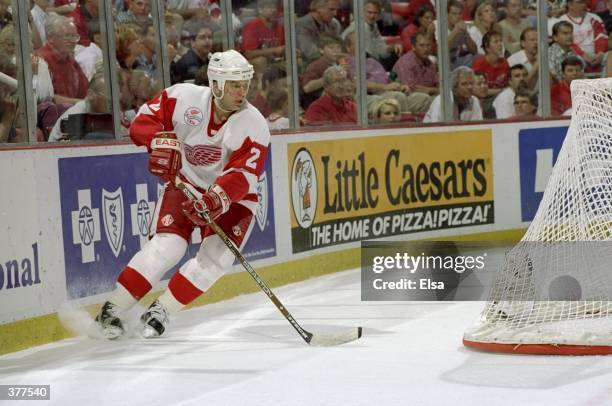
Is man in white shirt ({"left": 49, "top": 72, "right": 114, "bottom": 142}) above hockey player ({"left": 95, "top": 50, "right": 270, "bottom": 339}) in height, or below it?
above

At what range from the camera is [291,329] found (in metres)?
5.54

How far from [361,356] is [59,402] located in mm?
1253

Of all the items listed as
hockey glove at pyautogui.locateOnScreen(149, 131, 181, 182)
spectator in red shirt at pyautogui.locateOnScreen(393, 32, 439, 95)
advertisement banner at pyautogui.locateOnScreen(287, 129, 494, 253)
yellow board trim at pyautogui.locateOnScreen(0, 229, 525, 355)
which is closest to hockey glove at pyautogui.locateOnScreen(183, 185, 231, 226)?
hockey glove at pyautogui.locateOnScreen(149, 131, 181, 182)

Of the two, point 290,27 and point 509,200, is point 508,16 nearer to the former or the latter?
point 509,200

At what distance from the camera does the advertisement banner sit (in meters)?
7.42

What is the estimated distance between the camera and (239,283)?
676 centimetres

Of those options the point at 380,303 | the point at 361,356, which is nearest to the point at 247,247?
the point at 380,303

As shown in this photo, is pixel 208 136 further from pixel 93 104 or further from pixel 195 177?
pixel 93 104

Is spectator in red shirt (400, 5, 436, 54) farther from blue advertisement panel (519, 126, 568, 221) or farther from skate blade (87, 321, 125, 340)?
skate blade (87, 321, 125, 340)

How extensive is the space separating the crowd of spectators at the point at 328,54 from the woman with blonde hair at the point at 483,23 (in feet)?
0.04

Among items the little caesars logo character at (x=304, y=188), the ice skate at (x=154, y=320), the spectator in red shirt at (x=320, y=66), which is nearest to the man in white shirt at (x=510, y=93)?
the spectator in red shirt at (x=320, y=66)

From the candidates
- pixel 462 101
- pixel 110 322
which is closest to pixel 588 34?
pixel 462 101

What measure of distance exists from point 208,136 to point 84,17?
99 cm

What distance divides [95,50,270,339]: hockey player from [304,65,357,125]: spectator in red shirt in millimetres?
2266
